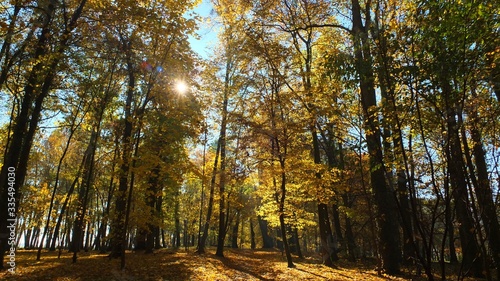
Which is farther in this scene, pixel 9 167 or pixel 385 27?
pixel 9 167

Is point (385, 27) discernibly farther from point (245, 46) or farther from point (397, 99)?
point (245, 46)

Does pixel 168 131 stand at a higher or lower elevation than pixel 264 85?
lower

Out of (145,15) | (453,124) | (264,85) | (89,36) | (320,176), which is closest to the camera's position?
(453,124)

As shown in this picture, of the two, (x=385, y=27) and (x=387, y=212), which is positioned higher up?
(x=385, y=27)

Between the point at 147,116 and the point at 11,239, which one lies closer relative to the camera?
the point at 11,239

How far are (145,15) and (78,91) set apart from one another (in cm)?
796

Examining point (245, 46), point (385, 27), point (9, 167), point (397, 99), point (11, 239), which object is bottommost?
point (11, 239)

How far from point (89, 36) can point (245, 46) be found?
21.5 ft

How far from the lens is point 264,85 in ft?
45.8

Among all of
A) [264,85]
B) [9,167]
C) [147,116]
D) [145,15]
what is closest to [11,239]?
[9,167]

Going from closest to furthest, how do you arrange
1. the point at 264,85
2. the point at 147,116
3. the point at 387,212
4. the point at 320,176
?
the point at 387,212, the point at 147,116, the point at 320,176, the point at 264,85

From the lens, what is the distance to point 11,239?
9656 millimetres

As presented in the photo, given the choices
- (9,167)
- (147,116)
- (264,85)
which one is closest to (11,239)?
(9,167)

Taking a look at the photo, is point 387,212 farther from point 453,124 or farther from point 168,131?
point 168,131
